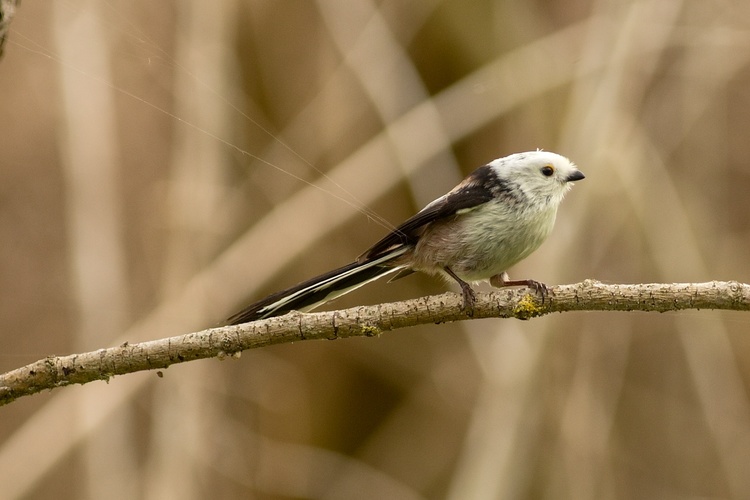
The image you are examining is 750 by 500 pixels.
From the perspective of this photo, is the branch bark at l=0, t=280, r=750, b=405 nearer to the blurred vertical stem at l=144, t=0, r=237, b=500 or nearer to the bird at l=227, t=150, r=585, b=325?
the bird at l=227, t=150, r=585, b=325

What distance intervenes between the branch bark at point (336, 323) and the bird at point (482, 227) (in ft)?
2.20

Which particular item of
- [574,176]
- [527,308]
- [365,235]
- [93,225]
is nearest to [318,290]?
[527,308]

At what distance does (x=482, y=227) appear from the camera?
Result: 2.80m

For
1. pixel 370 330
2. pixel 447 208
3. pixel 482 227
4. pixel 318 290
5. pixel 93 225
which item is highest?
pixel 93 225

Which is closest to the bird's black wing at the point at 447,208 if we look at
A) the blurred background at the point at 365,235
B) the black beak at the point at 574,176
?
the black beak at the point at 574,176

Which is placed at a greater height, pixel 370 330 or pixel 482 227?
pixel 482 227

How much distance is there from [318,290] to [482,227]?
0.71 m

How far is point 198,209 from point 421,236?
235 cm

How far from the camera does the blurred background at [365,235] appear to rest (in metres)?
4.39

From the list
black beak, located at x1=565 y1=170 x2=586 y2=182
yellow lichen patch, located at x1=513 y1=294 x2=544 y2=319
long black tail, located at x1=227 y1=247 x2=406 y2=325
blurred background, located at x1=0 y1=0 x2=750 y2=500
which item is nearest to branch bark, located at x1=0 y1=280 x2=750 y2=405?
yellow lichen patch, located at x1=513 y1=294 x2=544 y2=319

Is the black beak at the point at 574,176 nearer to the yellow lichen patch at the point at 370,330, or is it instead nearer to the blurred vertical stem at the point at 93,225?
the yellow lichen patch at the point at 370,330

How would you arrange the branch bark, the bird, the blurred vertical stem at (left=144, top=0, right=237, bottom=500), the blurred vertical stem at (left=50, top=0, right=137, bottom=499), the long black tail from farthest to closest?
the blurred vertical stem at (left=144, top=0, right=237, bottom=500)
the blurred vertical stem at (left=50, top=0, right=137, bottom=499)
the bird
the long black tail
the branch bark

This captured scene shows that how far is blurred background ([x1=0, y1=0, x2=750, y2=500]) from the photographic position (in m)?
4.39

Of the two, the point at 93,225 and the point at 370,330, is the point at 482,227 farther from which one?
the point at 93,225
